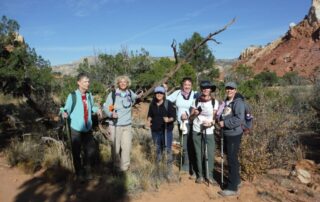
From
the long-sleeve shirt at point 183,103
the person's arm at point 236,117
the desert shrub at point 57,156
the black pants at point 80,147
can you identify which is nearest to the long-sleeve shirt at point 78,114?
the black pants at point 80,147

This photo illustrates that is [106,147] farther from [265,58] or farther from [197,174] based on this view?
[265,58]

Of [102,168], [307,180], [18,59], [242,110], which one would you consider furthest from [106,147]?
[307,180]

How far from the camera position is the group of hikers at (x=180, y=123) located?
5.04 m

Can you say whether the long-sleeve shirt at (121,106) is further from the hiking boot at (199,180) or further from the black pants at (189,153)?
the hiking boot at (199,180)

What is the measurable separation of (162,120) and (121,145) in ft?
2.73

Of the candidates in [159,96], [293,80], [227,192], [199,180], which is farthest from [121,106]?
[293,80]

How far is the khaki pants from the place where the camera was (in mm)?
5754

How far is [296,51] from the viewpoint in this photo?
193 ft

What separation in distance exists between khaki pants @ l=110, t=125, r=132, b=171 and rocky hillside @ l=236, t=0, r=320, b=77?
48951 mm

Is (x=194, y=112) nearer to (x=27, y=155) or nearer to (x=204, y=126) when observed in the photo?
(x=204, y=126)

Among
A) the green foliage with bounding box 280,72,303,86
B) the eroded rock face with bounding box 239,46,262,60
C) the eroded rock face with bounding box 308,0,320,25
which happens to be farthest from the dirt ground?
the eroded rock face with bounding box 239,46,262,60

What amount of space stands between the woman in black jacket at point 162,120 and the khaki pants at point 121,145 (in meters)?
0.48

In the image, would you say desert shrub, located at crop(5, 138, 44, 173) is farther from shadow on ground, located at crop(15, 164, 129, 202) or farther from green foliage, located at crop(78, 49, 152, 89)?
green foliage, located at crop(78, 49, 152, 89)

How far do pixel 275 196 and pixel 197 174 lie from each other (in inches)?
51.2
